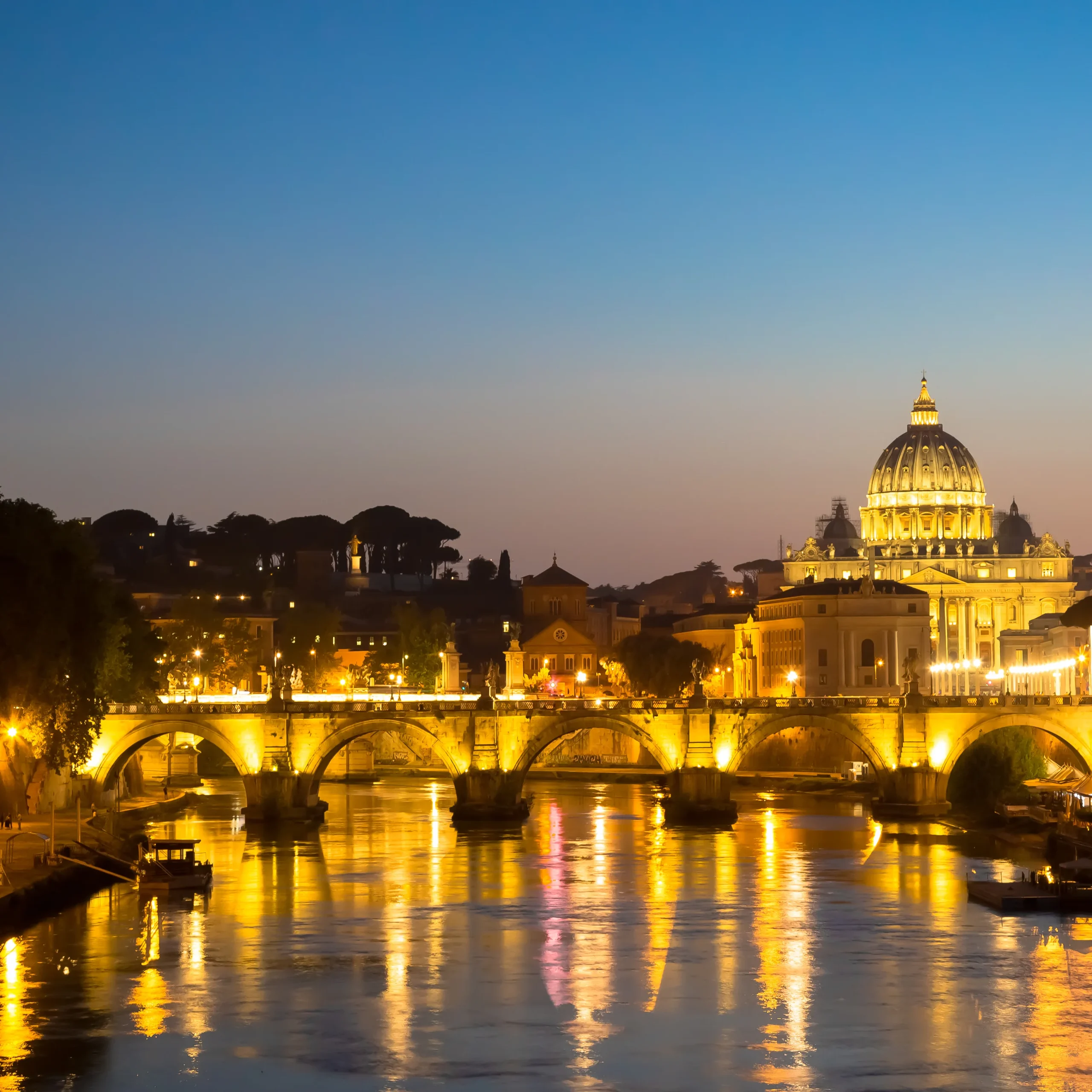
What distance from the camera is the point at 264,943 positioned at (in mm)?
49906

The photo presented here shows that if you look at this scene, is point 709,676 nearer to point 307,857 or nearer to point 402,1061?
point 307,857

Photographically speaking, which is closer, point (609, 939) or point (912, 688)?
point (609, 939)

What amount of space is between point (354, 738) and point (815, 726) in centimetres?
1712

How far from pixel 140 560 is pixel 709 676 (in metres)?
49.6

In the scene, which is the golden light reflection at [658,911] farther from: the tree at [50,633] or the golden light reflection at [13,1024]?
the tree at [50,633]

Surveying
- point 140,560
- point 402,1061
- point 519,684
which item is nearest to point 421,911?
point 402,1061

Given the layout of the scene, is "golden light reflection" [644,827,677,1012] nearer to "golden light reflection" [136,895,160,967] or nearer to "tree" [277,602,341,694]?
"golden light reflection" [136,895,160,967]

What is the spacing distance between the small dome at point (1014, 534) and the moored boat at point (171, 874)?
137 m

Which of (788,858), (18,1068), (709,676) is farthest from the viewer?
(709,676)

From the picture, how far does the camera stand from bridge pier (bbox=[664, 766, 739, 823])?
3140 inches

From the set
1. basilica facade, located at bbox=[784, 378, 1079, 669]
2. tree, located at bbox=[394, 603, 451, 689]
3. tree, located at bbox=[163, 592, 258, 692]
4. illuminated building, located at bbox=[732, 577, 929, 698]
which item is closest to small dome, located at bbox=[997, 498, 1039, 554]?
basilica facade, located at bbox=[784, 378, 1079, 669]

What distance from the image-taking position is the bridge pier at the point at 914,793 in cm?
7956

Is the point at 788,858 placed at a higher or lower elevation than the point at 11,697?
lower

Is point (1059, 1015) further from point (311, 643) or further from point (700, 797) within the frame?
point (311, 643)
